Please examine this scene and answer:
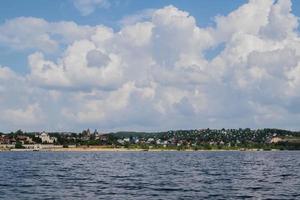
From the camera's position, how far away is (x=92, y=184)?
270 feet

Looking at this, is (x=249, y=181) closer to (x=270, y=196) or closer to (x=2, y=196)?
(x=270, y=196)

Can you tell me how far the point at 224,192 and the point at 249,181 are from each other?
782 inches

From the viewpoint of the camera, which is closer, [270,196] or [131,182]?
[270,196]

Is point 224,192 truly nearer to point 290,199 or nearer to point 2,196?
point 290,199

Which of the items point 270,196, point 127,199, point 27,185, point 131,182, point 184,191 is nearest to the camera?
point 127,199

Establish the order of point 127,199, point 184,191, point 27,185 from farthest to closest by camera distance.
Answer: point 27,185, point 184,191, point 127,199

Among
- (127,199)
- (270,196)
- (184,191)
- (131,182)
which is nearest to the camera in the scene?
(127,199)

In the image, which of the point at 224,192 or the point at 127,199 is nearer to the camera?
the point at 127,199

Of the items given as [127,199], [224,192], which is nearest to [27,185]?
[127,199]

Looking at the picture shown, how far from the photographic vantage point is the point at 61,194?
67125mm

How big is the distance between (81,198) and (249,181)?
3579 centimetres

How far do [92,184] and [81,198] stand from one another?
1912 centimetres

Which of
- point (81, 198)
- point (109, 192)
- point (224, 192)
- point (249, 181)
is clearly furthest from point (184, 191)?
point (249, 181)

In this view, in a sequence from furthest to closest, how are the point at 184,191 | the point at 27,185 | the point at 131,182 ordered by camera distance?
the point at 131,182 → the point at 27,185 → the point at 184,191
